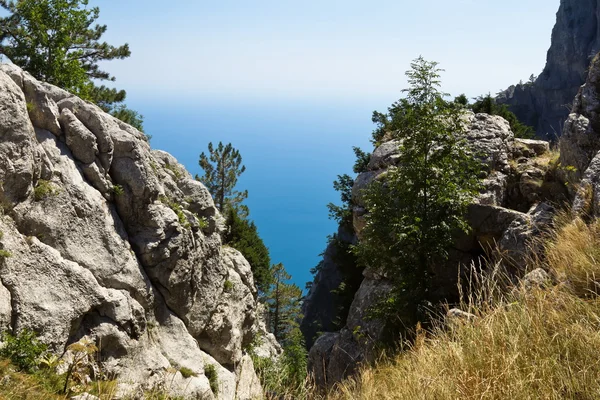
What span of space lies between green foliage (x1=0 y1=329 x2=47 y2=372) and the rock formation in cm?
891

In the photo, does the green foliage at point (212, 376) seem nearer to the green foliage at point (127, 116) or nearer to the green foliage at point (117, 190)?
the green foliage at point (117, 190)

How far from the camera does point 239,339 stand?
1920 cm

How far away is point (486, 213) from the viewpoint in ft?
55.9

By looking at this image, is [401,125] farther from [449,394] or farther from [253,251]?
[253,251]

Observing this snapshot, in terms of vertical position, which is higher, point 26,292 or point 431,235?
point 26,292

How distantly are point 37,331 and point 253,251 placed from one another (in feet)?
77.2

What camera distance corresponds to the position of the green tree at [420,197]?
13039mm

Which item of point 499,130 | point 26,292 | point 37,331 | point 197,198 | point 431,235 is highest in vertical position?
point 197,198

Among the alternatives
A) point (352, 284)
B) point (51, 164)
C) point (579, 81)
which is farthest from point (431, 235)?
point (579, 81)

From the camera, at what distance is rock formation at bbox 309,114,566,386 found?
52.5ft

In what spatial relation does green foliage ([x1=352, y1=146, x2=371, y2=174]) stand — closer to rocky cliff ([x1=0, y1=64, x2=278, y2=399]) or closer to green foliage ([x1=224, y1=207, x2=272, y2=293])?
green foliage ([x1=224, y1=207, x2=272, y2=293])

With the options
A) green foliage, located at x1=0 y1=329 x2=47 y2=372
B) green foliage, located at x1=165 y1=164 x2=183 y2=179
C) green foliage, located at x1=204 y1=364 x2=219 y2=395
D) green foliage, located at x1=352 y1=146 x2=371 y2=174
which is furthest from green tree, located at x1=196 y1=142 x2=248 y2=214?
green foliage, located at x1=0 y1=329 x2=47 y2=372

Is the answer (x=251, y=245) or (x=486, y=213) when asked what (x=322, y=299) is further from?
(x=486, y=213)

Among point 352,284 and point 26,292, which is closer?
point 26,292
